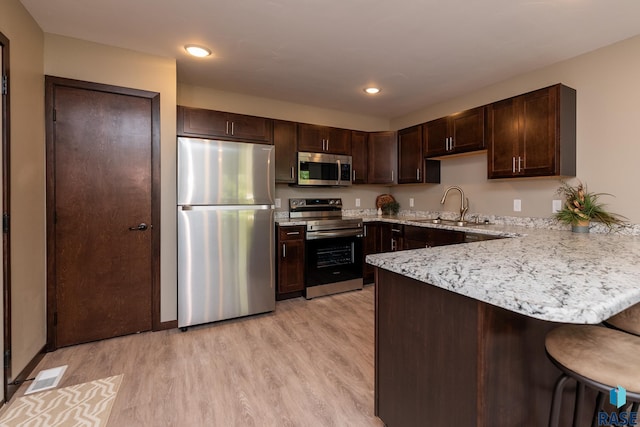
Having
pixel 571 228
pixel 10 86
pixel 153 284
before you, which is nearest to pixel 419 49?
pixel 571 228

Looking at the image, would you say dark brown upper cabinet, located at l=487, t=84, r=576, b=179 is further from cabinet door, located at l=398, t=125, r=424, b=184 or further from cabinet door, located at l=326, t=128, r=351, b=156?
cabinet door, located at l=326, t=128, r=351, b=156

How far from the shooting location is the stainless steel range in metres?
3.48

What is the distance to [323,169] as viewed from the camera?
12.6ft

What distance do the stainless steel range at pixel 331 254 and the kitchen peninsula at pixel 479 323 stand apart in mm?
2072

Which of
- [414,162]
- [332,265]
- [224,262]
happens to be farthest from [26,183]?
[414,162]

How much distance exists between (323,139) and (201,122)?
1.53 metres

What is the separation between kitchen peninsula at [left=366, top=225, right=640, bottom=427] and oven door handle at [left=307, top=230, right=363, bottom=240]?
207cm

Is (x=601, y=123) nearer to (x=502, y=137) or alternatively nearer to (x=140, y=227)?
(x=502, y=137)

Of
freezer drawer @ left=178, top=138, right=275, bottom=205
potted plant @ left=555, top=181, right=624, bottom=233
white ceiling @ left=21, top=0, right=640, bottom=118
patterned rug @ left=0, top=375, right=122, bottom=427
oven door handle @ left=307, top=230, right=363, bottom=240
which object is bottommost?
patterned rug @ left=0, top=375, right=122, bottom=427

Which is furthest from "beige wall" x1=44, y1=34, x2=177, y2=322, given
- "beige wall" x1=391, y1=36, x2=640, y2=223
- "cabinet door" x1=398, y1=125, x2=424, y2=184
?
"beige wall" x1=391, y1=36, x2=640, y2=223

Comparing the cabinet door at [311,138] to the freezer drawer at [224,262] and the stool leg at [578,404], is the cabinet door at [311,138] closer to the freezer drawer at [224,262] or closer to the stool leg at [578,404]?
the freezer drawer at [224,262]

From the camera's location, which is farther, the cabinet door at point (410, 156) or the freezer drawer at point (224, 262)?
the cabinet door at point (410, 156)

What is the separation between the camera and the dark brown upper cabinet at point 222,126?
2.86 meters

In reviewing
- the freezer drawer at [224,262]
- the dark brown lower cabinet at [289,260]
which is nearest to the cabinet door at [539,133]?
the dark brown lower cabinet at [289,260]
